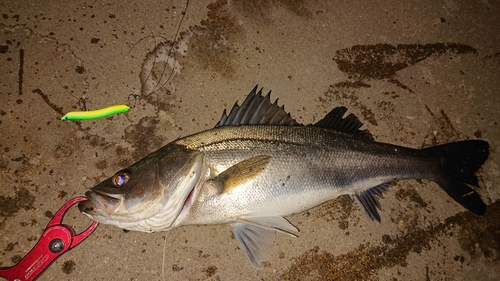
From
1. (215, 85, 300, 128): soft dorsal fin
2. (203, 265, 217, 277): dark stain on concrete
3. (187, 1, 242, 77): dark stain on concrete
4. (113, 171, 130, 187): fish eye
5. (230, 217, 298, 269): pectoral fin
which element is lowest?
(203, 265, 217, 277): dark stain on concrete

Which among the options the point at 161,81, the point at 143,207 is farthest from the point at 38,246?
the point at 161,81

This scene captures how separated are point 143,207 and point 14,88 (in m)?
2.02

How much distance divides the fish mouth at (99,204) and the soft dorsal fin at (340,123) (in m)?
1.92

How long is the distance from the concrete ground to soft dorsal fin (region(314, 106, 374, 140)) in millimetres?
367

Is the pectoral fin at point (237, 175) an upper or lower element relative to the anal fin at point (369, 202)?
upper

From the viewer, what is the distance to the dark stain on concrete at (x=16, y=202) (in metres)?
2.70

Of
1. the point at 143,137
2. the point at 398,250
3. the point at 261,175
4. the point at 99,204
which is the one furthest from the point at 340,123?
the point at 99,204

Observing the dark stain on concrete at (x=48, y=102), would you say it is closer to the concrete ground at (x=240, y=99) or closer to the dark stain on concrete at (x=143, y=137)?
the concrete ground at (x=240, y=99)

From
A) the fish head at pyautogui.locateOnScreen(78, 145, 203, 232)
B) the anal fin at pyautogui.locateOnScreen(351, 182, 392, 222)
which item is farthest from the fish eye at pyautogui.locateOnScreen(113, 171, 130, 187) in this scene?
the anal fin at pyautogui.locateOnScreen(351, 182, 392, 222)

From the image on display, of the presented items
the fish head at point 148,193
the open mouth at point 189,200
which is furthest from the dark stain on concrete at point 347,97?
the open mouth at point 189,200

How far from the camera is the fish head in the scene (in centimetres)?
214

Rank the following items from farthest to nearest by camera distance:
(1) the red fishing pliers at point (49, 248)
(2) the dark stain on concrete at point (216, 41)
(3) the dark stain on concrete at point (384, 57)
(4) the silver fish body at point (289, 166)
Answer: (3) the dark stain on concrete at point (384, 57) < (2) the dark stain on concrete at point (216, 41) < (1) the red fishing pliers at point (49, 248) < (4) the silver fish body at point (289, 166)

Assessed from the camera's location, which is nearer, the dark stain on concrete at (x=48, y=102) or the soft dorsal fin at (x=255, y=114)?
the soft dorsal fin at (x=255, y=114)

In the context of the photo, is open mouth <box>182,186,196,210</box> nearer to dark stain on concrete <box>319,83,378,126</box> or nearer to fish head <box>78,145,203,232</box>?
fish head <box>78,145,203,232</box>
